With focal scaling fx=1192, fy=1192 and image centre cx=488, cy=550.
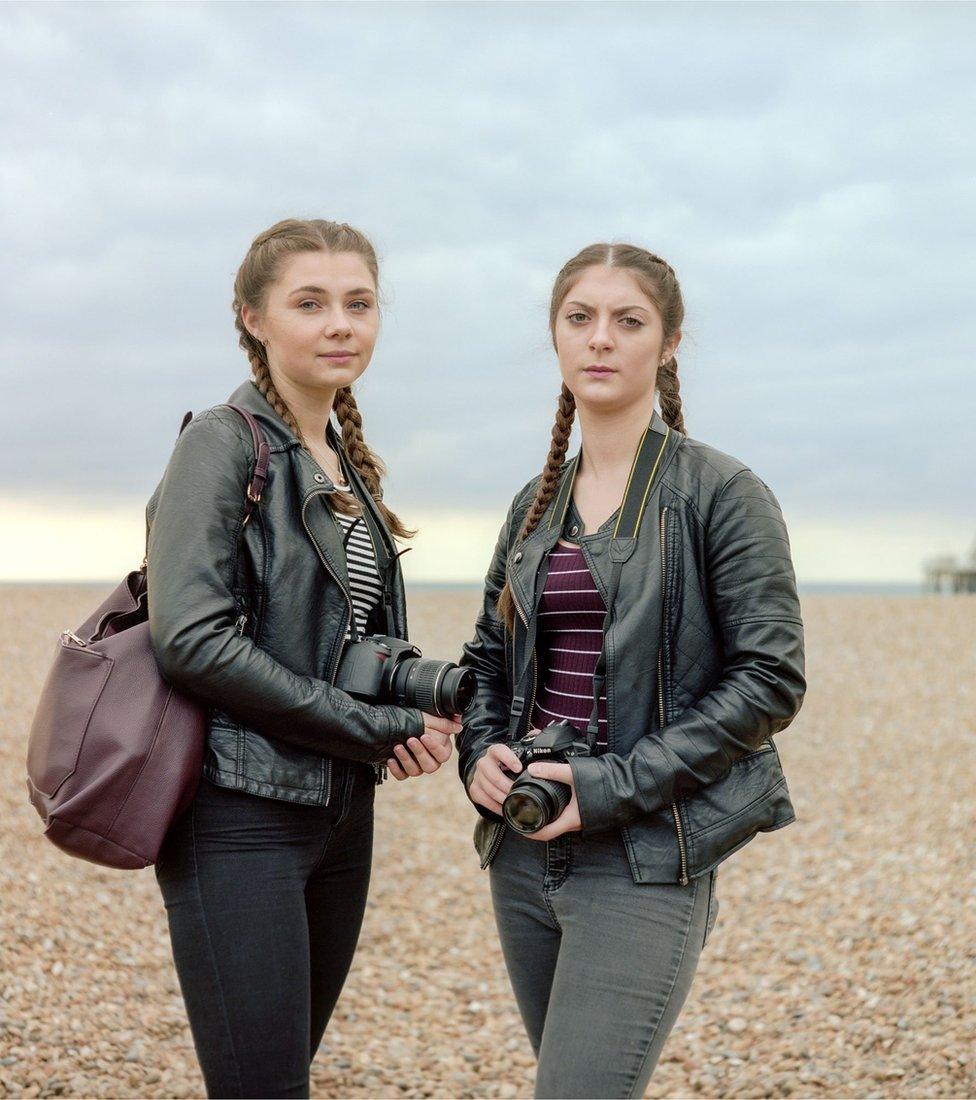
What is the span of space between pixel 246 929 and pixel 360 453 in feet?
4.00

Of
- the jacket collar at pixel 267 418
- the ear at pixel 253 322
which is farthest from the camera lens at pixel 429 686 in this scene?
the ear at pixel 253 322

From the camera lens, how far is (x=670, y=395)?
2979 mm

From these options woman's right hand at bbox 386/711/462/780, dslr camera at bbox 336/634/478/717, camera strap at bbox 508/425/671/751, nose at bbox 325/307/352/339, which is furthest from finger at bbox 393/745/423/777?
nose at bbox 325/307/352/339

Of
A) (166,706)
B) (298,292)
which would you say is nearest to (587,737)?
(166,706)

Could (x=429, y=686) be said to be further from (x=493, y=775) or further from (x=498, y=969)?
(x=498, y=969)

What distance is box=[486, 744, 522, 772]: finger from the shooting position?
8.38 feet

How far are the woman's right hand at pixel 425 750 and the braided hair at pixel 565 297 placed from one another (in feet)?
1.01

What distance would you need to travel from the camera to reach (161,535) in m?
2.50

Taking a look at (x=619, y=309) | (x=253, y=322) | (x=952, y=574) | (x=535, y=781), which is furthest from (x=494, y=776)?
(x=952, y=574)

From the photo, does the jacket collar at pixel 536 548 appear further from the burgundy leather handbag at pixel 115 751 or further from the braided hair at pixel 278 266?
the burgundy leather handbag at pixel 115 751

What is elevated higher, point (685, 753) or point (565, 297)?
point (565, 297)

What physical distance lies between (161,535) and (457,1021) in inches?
149

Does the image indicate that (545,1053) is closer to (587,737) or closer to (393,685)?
(587,737)

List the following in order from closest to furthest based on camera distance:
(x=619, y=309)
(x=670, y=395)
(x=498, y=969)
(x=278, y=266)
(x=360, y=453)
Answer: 1. (x=619, y=309)
2. (x=278, y=266)
3. (x=670, y=395)
4. (x=360, y=453)
5. (x=498, y=969)
